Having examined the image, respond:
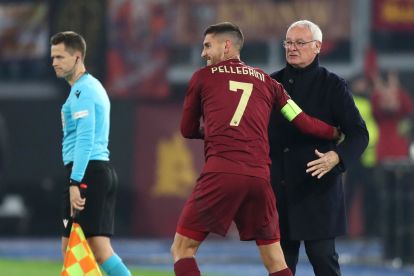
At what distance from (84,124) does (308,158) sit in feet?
5.32

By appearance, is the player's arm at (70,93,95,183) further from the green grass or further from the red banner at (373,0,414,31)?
the red banner at (373,0,414,31)

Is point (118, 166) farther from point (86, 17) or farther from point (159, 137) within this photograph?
point (86, 17)

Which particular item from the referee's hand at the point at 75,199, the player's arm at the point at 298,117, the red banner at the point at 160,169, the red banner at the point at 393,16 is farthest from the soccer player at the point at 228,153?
the red banner at the point at 160,169

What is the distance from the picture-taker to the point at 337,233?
356 inches

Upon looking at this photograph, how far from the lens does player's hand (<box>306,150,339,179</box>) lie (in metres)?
8.72

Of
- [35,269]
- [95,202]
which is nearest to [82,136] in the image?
[95,202]

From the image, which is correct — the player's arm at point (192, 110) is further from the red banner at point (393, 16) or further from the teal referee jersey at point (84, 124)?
the red banner at point (393, 16)

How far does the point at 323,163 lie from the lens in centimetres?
873

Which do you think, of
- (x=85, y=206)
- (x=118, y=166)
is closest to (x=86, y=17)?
(x=118, y=166)

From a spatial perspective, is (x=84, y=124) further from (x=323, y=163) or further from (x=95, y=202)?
(x=323, y=163)

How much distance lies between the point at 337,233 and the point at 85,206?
188 centimetres

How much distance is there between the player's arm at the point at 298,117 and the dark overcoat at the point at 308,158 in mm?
174

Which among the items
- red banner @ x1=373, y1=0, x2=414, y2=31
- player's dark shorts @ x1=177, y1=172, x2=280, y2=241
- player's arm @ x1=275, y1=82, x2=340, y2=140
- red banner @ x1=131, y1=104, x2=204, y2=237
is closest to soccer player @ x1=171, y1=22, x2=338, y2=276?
player's dark shorts @ x1=177, y1=172, x2=280, y2=241

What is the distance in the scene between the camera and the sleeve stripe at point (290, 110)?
8.63 m
